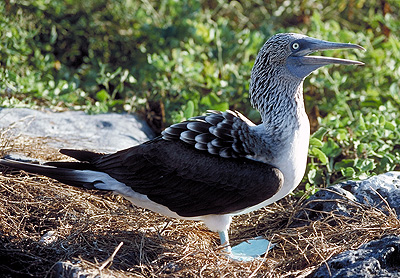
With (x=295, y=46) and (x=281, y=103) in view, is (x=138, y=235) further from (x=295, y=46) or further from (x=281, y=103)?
(x=295, y=46)

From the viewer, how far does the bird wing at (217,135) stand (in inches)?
165

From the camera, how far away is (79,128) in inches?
232

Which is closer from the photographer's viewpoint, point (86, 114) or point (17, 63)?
point (86, 114)

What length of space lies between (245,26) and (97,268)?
5.96 metres

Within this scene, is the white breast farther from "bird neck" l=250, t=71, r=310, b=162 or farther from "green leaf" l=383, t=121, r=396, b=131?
"green leaf" l=383, t=121, r=396, b=131

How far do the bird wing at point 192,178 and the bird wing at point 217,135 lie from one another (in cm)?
5

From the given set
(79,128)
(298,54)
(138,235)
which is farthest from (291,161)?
(79,128)

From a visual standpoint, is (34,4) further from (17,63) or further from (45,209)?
(45,209)

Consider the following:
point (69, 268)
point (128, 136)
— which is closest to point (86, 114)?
point (128, 136)

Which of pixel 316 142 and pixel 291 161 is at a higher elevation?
pixel 291 161

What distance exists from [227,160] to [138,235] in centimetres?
92

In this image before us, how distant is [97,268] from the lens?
3.66 meters

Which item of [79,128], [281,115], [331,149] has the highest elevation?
[281,115]

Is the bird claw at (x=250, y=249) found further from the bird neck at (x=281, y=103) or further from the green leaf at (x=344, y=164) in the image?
the green leaf at (x=344, y=164)
